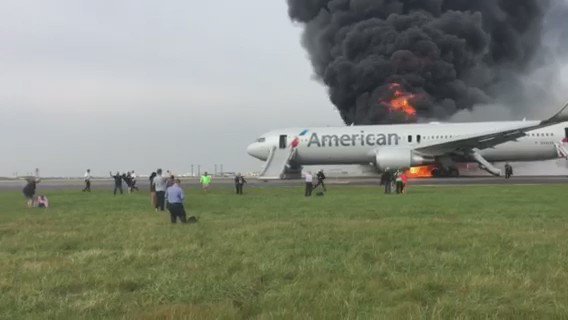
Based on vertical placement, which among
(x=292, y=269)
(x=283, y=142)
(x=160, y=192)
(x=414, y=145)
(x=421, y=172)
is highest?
(x=283, y=142)

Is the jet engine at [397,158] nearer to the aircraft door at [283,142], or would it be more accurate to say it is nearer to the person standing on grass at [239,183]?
the aircraft door at [283,142]

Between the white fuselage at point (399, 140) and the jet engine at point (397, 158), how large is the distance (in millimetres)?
850

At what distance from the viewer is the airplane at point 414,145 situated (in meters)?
41.7

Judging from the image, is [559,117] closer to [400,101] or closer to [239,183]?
[400,101]

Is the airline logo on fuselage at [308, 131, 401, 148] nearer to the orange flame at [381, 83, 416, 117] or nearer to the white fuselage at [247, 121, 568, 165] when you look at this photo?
the white fuselage at [247, 121, 568, 165]

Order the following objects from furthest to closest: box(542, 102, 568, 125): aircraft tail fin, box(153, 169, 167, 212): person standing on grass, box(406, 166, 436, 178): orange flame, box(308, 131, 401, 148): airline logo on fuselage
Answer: box(406, 166, 436, 178): orange flame, box(308, 131, 401, 148): airline logo on fuselage, box(542, 102, 568, 125): aircraft tail fin, box(153, 169, 167, 212): person standing on grass

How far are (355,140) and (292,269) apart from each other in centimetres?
3754

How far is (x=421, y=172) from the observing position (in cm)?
4759

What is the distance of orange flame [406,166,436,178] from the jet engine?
3983mm

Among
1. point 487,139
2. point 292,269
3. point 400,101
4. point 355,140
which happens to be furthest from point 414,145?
point 292,269

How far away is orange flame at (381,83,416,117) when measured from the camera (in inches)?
2210

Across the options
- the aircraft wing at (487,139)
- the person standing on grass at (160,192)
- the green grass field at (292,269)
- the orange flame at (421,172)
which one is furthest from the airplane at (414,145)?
the green grass field at (292,269)

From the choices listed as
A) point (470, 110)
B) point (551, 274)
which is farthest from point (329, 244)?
point (470, 110)

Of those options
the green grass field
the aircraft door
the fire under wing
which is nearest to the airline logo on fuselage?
the aircraft door
